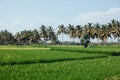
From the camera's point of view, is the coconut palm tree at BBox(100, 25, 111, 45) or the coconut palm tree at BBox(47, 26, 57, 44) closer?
the coconut palm tree at BBox(100, 25, 111, 45)

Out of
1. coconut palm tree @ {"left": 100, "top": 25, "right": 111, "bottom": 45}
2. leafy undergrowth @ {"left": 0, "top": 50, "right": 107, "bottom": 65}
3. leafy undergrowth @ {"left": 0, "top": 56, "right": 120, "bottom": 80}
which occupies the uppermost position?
coconut palm tree @ {"left": 100, "top": 25, "right": 111, "bottom": 45}

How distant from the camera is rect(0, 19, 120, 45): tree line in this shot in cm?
8954

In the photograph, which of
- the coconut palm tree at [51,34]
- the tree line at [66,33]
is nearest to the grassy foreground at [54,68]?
the tree line at [66,33]

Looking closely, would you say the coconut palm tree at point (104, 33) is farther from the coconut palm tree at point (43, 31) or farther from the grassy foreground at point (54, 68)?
the grassy foreground at point (54, 68)

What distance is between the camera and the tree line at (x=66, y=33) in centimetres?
8954

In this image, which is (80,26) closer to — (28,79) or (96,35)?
(96,35)

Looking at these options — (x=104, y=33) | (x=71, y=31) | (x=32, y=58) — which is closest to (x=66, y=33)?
(x=71, y=31)

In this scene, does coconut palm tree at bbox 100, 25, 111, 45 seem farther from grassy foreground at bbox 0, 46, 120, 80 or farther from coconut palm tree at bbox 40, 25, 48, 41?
grassy foreground at bbox 0, 46, 120, 80

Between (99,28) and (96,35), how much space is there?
3.17m

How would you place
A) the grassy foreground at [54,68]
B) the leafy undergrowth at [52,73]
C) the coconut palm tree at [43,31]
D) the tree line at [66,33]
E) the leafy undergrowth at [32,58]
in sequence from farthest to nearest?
the coconut palm tree at [43,31]
the tree line at [66,33]
the leafy undergrowth at [32,58]
the grassy foreground at [54,68]
the leafy undergrowth at [52,73]

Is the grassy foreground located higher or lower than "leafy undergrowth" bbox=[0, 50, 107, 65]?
lower

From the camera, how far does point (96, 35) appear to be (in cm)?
9788

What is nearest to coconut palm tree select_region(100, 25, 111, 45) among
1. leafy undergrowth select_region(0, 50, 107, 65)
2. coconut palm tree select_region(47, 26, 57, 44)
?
coconut palm tree select_region(47, 26, 57, 44)

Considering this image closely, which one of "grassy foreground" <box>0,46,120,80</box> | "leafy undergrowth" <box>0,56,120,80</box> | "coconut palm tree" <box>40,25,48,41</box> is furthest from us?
"coconut palm tree" <box>40,25,48,41</box>
